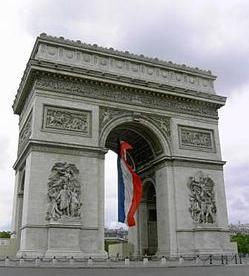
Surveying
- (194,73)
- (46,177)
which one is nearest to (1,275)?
(46,177)

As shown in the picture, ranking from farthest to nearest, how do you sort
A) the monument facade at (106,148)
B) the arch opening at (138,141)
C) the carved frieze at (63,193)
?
the arch opening at (138,141), the monument facade at (106,148), the carved frieze at (63,193)

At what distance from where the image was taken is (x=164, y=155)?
2753 centimetres

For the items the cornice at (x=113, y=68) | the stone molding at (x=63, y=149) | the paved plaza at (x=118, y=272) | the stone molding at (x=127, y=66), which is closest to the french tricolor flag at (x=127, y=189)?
the stone molding at (x=63, y=149)

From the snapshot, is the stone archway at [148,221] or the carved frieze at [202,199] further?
the stone archway at [148,221]

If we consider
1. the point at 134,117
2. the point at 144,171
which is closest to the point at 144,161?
the point at 144,171

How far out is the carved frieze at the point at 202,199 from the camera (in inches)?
1051

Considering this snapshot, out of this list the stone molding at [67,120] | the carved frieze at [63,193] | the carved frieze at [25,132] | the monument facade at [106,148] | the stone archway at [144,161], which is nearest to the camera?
the carved frieze at [63,193]

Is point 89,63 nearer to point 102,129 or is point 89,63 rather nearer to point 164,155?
point 102,129

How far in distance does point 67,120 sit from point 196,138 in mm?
9979

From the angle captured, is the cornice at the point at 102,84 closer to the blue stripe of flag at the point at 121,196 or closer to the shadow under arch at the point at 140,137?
the shadow under arch at the point at 140,137

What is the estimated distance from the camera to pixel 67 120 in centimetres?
2505

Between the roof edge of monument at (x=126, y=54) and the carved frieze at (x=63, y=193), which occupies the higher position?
the roof edge of monument at (x=126, y=54)

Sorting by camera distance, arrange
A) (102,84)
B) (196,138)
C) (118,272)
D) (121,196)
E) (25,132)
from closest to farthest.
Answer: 1. (118,272)
2. (102,84)
3. (25,132)
4. (121,196)
5. (196,138)

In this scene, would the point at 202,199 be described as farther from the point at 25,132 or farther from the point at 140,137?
the point at 25,132
